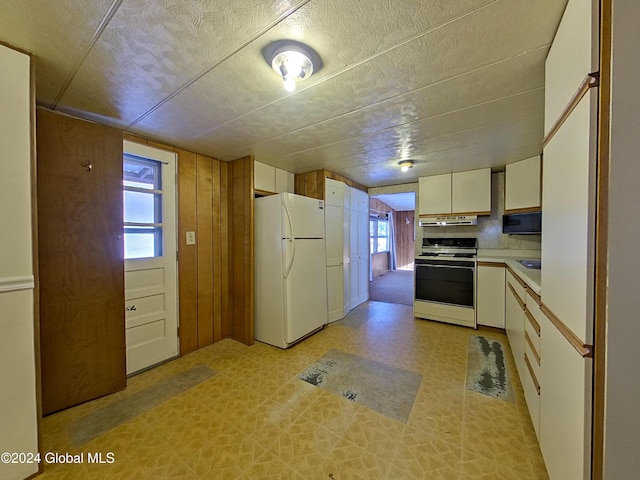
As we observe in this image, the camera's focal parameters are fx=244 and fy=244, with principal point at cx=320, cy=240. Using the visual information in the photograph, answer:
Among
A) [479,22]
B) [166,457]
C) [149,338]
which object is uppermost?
[479,22]

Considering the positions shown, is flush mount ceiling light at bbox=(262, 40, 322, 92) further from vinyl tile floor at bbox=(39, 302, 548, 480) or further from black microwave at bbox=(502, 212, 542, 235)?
black microwave at bbox=(502, 212, 542, 235)

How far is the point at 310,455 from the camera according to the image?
139cm

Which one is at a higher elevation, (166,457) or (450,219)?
(450,219)

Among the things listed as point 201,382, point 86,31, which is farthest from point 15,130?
point 201,382

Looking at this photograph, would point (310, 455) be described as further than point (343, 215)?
No

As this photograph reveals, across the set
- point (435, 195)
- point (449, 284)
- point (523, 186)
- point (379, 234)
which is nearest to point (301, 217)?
point (435, 195)

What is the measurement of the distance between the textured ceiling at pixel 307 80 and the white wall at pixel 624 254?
0.49m

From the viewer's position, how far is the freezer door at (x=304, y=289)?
2717 millimetres

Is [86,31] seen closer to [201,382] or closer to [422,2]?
[422,2]

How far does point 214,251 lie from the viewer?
291 centimetres

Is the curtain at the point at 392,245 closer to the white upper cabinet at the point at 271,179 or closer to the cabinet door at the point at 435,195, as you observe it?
the cabinet door at the point at 435,195

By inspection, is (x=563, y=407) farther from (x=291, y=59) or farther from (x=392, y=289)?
(x=392, y=289)

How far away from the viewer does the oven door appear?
3.20 meters

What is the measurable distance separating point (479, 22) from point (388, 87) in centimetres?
53
